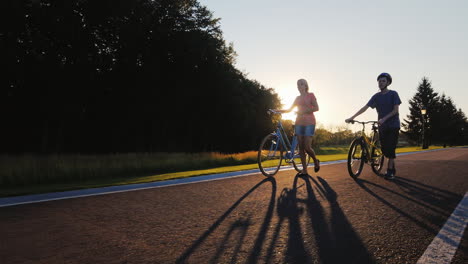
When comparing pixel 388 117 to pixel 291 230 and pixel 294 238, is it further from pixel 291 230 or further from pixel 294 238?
pixel 294 238

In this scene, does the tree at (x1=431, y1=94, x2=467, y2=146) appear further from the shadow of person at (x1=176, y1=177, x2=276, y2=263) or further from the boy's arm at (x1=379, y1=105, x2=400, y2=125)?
the shadow of person at (x1=176, y1=177, x2=276, y2=263)

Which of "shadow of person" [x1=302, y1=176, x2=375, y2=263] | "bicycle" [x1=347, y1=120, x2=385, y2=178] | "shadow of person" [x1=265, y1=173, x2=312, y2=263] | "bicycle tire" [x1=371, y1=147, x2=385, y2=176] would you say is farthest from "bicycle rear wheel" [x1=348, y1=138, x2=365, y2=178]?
"shadow of person" [x1=302, y1=176, x2=375, y2=263]

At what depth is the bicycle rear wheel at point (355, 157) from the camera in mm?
7496

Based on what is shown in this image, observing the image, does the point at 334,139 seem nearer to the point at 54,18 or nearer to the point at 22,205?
the point at 54,18

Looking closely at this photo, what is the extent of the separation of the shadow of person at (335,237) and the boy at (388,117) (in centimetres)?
338

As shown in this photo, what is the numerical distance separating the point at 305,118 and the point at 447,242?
17.6ft

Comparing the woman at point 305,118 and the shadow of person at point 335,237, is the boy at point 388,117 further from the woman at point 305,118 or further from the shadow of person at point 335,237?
the shadow of person at point 335,237

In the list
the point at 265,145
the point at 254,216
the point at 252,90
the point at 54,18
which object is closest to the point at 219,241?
the point at 254,216

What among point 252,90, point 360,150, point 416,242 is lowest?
point 416,242

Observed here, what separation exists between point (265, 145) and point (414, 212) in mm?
4564

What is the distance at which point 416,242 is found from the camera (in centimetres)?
293

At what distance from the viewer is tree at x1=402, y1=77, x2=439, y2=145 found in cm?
7525

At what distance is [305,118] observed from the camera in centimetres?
813

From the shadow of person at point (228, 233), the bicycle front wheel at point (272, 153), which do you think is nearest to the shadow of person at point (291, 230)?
the shadow of person at point (228, 233)
